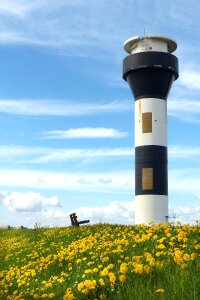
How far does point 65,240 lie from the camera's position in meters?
20.3

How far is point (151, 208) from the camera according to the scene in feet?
98.3

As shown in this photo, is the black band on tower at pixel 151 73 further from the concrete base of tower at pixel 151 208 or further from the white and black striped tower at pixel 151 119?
the concrete base of tower at pixel 151 208

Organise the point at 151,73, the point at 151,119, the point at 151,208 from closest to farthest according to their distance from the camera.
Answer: the point at 151,208, the point at 151,119, the point at 151,73

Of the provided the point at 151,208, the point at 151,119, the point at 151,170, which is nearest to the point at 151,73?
the point at 151,119

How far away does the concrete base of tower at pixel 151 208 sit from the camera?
98.3 feet

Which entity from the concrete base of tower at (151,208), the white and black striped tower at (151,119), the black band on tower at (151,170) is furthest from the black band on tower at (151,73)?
the concrete base of tower at (151,208)

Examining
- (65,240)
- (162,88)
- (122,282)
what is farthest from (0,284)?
(162,88)

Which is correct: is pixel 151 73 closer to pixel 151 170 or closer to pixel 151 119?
pixel 151 119

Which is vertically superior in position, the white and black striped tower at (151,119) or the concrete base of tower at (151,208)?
the white and black striped tower at (151,119)

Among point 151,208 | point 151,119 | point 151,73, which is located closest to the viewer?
point 151,208

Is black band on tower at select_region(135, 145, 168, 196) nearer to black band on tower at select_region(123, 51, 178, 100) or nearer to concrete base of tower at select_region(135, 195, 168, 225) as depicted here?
concrete base of tower at select_region(135, 195, 168, 225)

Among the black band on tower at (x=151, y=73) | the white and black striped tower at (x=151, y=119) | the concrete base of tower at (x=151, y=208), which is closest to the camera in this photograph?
the concrete base of tower at (x=151, y=208)

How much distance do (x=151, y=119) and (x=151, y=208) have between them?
20.2 feet

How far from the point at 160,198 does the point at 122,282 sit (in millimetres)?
22308
